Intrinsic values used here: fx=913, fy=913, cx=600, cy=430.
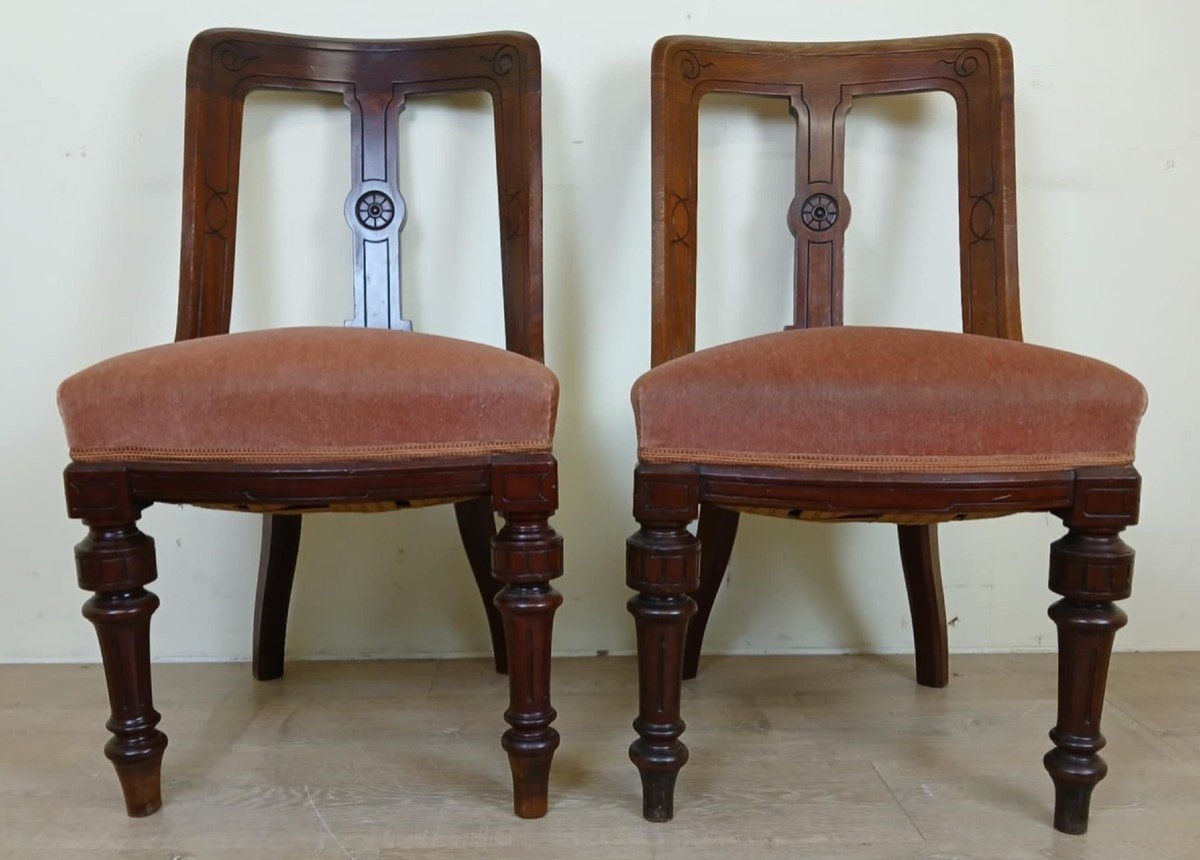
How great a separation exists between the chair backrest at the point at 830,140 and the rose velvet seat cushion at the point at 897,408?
32cm

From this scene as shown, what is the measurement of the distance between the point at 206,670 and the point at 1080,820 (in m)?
1.29

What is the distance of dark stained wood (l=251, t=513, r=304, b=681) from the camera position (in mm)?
1412

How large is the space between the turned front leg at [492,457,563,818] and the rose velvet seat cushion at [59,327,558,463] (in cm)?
4

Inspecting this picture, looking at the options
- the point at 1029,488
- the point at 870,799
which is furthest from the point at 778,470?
the point at 870,799

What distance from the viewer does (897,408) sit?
2.95ft

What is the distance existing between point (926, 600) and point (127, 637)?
1096 mm

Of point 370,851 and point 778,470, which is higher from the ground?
point 778,470

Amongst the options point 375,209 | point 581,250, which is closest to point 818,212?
point 581,250

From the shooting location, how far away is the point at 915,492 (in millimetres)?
917

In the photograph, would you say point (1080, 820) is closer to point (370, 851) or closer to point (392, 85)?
point (370, 851)

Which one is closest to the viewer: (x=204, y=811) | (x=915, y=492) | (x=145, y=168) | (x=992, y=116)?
(x=915, y=492)

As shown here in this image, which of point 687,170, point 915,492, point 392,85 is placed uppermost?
point 392,85

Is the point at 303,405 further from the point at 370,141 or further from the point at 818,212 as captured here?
the point at 818,212

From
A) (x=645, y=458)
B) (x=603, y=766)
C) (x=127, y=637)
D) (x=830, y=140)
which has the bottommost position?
(x=603, y=766)
